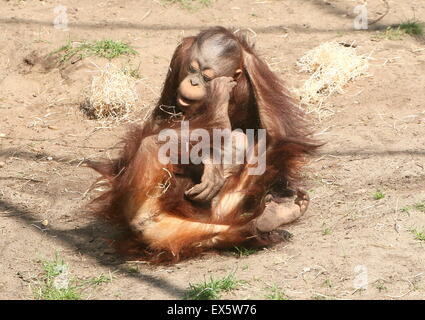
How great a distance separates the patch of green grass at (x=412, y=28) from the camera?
5.79m

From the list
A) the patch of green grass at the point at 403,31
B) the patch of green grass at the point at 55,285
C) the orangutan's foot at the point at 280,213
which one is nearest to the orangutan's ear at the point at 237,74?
the orangutan's foot at the point at 280,213

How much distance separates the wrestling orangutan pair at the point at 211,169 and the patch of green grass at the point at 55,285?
0.31m

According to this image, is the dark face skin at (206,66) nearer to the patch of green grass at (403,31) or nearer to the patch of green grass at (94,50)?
the patch of green grass at (94,50)

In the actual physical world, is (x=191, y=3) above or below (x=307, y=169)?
above

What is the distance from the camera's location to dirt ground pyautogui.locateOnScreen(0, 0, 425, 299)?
3166mm

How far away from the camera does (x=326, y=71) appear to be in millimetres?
5281

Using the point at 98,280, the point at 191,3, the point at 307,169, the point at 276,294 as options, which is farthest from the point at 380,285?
the point at 191,3

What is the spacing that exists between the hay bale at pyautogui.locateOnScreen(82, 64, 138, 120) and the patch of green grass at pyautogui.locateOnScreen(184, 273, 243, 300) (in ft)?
7.63

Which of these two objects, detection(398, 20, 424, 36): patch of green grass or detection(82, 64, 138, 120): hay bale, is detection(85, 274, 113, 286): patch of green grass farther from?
detection(398, 20, 424, 36): patch of green grass

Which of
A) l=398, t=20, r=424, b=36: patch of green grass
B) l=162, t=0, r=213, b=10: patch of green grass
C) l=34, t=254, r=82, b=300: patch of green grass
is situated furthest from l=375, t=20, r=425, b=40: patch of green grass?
l=34, t=254, r=82, b=300: patch of green grass

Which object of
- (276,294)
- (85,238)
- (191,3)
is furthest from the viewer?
(191,3)

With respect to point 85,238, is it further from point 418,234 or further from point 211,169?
point 418,234

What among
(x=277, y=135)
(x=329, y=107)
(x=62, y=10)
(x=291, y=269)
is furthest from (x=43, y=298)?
(x=62, y=10)

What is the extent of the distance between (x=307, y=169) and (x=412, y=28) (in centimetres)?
205
